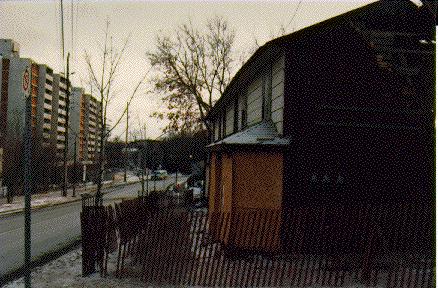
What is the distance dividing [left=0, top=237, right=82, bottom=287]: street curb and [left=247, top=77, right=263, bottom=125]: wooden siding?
22.5ft

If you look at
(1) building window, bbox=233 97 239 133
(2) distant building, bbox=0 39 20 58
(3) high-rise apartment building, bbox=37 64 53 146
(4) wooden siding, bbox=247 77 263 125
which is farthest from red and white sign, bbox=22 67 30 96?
(3) high-rise apartment building, bbox=37 64 53 146

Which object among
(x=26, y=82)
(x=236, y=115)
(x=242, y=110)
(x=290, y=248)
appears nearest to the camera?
(x=26, y=82)

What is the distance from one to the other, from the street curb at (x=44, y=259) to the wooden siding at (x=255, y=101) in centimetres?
685

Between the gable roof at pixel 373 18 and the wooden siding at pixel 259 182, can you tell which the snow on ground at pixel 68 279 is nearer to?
the wooden siding at pixel 259 182

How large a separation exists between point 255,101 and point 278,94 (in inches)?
123

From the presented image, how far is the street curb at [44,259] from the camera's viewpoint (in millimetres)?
9273

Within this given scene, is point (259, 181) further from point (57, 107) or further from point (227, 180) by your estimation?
point (57, 107)

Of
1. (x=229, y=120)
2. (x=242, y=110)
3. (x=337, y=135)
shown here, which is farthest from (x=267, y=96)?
(x=229, y=120)

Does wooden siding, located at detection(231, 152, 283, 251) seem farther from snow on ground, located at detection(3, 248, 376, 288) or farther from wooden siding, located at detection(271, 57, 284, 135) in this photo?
snow on ground, located at detection(3, 248, 376, 288)

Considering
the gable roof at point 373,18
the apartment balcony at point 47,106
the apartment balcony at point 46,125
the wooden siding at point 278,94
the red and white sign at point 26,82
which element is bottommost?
the red and white sign at point 26,82

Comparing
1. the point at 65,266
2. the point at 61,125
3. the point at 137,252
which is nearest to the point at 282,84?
the point at 137,252

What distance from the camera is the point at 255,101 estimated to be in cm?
1438

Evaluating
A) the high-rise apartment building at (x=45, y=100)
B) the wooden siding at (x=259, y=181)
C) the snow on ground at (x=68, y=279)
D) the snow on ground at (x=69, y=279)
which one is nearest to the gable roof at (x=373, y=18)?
the wooden siding at (x=259, y=181)

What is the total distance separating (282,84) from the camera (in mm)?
10766
